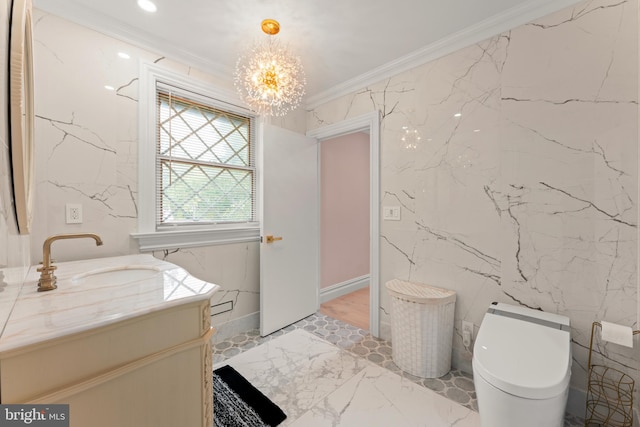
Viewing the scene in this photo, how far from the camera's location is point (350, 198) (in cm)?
372

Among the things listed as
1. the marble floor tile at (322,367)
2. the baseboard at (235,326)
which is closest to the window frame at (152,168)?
the baseboard at (235,326)

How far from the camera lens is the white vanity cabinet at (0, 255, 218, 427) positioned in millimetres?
654

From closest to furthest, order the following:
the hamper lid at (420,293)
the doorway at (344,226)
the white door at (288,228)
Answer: the hamper lid at (420,293)
the white door at (288,228)
the doorway at (344,226)

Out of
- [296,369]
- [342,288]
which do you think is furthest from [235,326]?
[342,288]

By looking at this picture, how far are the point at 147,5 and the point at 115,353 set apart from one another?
1.91 metres

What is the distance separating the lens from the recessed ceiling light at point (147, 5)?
5.03 feet

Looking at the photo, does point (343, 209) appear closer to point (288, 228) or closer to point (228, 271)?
point (288, 228)

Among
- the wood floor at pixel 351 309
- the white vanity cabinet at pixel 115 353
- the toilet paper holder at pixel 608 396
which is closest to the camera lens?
the white vanity cabinet at pixel 115 353

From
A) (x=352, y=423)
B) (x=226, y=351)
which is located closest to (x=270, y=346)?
(x=226, y=351)

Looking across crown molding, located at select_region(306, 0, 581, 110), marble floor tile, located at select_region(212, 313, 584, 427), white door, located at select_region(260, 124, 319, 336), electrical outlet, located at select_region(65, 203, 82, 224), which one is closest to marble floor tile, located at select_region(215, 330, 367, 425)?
marble floor tile, located at select_region(212, 313, 584, 427)

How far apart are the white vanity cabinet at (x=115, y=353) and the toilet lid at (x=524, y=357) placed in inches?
47.9

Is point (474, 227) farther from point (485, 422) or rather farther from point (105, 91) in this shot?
point (105, 91)

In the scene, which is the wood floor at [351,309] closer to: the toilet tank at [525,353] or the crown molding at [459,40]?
the toilet tank at [525,353]

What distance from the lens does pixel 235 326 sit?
2365 mm
